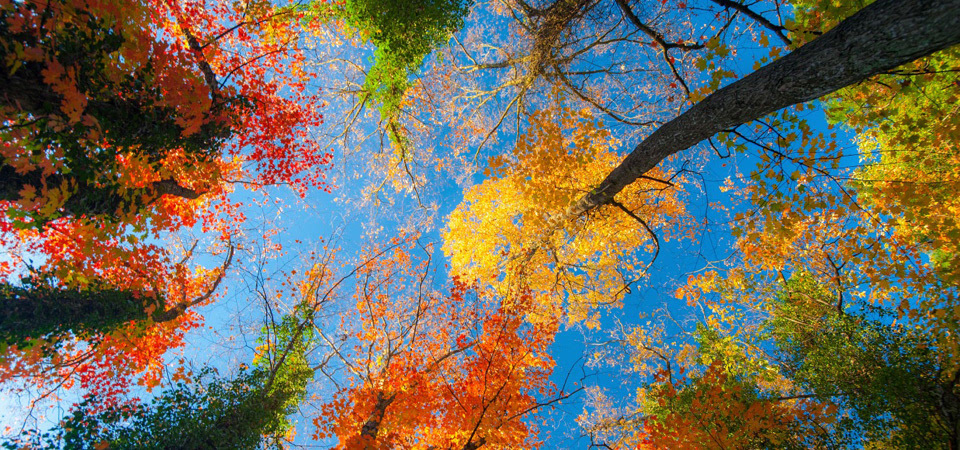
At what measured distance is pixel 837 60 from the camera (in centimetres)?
260

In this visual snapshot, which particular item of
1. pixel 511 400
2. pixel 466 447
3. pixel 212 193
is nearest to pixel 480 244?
pixel 511 400

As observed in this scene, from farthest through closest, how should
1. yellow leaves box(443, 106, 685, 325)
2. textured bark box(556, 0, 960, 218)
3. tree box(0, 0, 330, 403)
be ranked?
yellow leaves box(443, 106, 685, 325)
tree box(0, 0, 330, 403)
textured bark box(556, 0, 960, 218)

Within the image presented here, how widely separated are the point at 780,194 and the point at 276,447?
33.7ft

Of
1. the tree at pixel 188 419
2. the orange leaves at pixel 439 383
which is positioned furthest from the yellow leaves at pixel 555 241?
the tree at pixel 188 419

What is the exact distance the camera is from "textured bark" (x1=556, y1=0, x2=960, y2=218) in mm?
2107

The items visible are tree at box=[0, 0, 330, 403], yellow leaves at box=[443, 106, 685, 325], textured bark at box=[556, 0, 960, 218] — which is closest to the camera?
textured bark at box=[556, 0, 960, 218]

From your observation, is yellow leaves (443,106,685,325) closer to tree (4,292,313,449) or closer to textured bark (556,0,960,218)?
textured bark (556,0,960,218)

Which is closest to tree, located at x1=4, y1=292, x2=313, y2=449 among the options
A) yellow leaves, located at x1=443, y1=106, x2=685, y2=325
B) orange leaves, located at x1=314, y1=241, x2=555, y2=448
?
orange leaves, located at x1=314, y1=241, x2=555, y2=448

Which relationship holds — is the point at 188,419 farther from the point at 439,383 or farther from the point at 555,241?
the point at 555,241

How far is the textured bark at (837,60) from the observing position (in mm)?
2107

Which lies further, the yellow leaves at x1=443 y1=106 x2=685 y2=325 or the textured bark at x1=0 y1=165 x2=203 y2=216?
the yellow leaves at x1=443 y1=106 x2=685 y2=325

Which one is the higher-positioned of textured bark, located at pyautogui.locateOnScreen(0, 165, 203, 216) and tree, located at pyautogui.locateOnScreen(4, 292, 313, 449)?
textured bark, located at pyautogui.locateOnScreen(0, 165, 203, 216)

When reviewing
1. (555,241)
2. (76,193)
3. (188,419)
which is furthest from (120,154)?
(555,241)

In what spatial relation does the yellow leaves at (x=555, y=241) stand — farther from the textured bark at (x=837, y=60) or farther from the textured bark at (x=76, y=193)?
the textured bark at (x=76, y=193)
